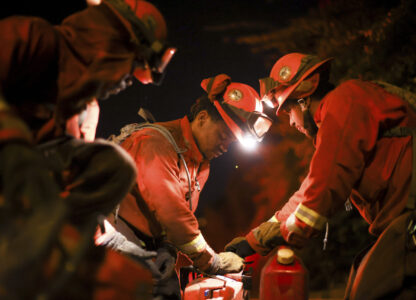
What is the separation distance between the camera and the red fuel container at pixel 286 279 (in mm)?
3004

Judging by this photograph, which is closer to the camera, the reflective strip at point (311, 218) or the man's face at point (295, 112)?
the reflective strip at point (311, 218)

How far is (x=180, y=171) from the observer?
3143 mm

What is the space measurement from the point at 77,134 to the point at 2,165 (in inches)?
27.5

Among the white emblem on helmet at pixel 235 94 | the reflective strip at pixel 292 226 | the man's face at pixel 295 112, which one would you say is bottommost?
the reflective strip at pixel 292 226

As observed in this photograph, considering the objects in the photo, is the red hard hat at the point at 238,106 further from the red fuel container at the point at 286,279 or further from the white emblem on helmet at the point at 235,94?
the red fuel container at the point at 286,279

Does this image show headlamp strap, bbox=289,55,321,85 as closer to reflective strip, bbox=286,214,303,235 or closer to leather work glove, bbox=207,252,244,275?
reflective strip, bbox=286,214,303,235

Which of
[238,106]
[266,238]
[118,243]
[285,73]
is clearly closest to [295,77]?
[285,73]

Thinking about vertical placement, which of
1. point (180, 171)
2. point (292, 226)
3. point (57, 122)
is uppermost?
point (57, 122)

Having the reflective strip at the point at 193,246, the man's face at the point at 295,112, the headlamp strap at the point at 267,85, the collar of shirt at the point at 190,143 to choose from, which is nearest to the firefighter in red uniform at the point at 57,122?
the reflective strip at the point at 193,246

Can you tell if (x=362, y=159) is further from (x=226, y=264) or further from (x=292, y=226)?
(x=226, y=264)

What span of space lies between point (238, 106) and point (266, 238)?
1.07 meters

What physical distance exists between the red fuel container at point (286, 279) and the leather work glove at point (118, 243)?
95cm

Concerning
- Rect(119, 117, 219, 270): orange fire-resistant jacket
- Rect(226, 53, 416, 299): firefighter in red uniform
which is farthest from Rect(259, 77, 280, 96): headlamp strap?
Rect(119, 117, 219, 270): orange fire-resistant jacket

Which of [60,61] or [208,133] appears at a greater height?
[60,61]
